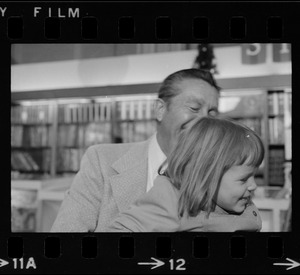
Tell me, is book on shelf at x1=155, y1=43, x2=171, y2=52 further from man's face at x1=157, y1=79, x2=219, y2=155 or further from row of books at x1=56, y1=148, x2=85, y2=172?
row of books at x1=56, y1=148, x2=85, y2=172

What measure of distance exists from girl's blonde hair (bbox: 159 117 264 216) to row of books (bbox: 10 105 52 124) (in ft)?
2.16

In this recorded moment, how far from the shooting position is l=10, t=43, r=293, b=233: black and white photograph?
5.15 ft

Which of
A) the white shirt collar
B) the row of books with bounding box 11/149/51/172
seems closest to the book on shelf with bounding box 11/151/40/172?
the row of books with bounding box 11/149/51/172

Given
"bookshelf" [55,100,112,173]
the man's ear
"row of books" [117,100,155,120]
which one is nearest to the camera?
the man's ear

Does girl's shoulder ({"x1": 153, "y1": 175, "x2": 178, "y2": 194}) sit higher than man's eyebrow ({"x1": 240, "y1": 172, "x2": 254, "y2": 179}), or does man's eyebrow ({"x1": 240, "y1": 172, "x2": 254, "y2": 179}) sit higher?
man's eyebrow ({"x1": 240, "y1": 172, "x2": 254, "y2": 179})

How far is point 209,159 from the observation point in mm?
1554

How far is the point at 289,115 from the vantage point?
5.75 ft

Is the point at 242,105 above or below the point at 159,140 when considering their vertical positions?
above

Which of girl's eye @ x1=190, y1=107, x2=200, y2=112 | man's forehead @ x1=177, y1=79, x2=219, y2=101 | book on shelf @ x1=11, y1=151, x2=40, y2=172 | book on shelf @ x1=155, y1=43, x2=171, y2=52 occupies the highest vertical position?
book on shelf @ x1=155, y1=43, x2=171, y2=52

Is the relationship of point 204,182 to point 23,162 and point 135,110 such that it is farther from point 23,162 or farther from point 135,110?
point 23,162

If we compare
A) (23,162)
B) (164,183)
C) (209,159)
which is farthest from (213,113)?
(23,162)

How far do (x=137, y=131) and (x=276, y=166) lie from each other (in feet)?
1.94

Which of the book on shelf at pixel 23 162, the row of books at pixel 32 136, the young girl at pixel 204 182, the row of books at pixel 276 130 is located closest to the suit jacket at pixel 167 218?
the young girl at pixel 204 182
